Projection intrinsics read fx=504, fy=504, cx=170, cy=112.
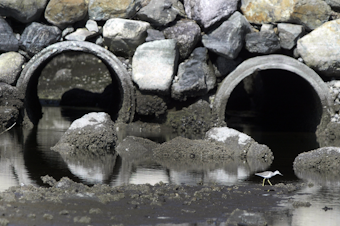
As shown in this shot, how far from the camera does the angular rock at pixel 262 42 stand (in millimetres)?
11938

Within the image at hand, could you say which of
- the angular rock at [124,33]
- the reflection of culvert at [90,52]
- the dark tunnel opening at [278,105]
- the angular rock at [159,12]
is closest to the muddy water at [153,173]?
the reflection of culvert at [90,52]

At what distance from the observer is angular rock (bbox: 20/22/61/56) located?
472 inches

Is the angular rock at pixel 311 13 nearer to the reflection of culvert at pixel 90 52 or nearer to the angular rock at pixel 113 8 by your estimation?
the angular rock at pixel 113 8

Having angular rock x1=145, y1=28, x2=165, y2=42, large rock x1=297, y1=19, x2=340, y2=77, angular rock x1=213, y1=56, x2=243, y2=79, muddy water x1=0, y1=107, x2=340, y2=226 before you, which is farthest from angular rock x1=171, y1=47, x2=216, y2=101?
muddy water x1=0, y1=107, x2=340, y2=226

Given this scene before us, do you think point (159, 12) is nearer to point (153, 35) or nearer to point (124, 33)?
point (153, 35)

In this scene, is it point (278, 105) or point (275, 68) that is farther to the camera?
point (278, 105)

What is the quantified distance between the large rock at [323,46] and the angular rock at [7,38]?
678 centimetres

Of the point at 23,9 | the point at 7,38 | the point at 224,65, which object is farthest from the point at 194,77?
the point at 7,38

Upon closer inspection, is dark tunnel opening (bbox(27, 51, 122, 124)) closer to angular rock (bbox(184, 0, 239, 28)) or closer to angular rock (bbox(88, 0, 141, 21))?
angular rock (bbox(88, 0, 141, 21))

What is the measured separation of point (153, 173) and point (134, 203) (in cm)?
191

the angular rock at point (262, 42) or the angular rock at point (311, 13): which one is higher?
the angular rock at point (311, 13)

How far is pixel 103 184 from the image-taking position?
623cm

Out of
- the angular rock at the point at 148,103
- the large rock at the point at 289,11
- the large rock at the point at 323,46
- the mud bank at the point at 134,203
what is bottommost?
the mud bank at the point at 134,203

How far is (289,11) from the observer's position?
11977 millimetres
